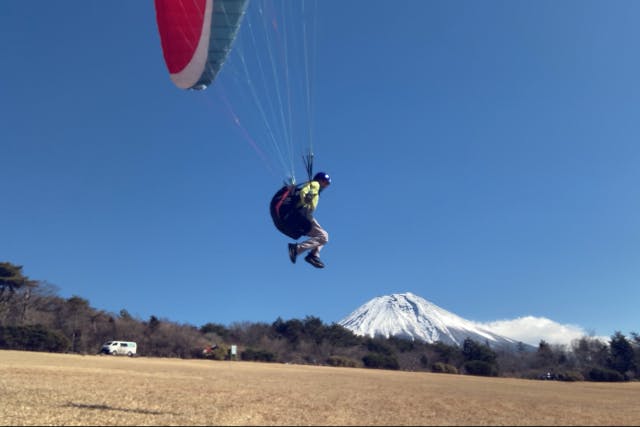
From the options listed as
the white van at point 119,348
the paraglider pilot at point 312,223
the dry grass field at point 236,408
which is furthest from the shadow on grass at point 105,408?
the white van at point 119,348

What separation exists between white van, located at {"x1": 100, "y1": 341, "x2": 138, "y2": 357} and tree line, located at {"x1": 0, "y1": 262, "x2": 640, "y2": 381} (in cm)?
297

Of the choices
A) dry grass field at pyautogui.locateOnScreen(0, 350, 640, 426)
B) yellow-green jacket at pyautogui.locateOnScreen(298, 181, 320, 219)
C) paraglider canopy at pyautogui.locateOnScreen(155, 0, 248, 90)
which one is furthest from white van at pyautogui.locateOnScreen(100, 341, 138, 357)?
yellow-green jacket at pyautogui.locateOnScreen(298, 181, 320, 219)

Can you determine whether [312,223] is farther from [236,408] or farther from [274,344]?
[274,344]

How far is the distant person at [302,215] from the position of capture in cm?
929

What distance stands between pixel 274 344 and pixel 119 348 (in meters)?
18.3

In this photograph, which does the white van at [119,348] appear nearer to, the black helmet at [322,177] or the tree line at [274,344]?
the tree line at [274,344]

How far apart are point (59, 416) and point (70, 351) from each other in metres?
36.9

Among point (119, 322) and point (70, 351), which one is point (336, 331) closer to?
point (119, 322)

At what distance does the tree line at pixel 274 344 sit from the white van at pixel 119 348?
297 cm

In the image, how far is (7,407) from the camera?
1047cm

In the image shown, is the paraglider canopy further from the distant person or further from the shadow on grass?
the shadow on grass

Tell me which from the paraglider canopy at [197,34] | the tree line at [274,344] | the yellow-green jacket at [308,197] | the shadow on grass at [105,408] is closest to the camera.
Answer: the yellow-green jacket at [308,197]

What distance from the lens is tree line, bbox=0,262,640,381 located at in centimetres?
4241

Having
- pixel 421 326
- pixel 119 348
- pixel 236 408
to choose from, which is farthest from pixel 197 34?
pixel 421 326
